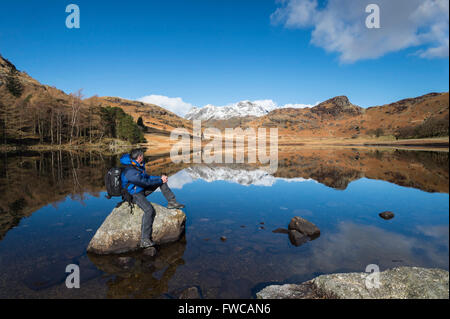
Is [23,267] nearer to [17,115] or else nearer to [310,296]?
[310,296]

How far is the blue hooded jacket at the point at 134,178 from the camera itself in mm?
7566

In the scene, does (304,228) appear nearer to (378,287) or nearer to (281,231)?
(281,231)

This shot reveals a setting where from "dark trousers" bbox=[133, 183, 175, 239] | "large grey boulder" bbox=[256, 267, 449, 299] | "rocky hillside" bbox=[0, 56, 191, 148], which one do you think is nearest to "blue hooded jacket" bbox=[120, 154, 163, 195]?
"dark trousers" bbox=[133, 183, 175, 239]

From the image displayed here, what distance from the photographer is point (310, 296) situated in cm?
494

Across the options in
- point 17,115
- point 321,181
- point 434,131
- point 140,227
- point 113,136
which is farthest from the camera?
point 113,136

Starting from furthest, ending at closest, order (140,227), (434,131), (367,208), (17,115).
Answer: (434,131)
(17,115)
(367,208)
(140,227)

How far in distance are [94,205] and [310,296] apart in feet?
39.4

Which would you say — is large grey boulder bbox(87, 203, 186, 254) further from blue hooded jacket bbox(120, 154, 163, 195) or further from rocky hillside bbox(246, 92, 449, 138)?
rocky hillside bbox(246, 92, 449, 138)

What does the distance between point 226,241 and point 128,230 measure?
11.4 feet

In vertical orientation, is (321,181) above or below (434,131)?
below

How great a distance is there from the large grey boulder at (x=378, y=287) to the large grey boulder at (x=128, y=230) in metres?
4.18

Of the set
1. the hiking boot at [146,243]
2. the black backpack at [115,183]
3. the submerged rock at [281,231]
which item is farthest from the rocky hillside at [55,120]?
the submerged rock at [281,231]

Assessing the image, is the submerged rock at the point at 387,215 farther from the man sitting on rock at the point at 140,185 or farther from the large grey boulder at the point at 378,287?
the man sitting on rock at the point at 140,185
